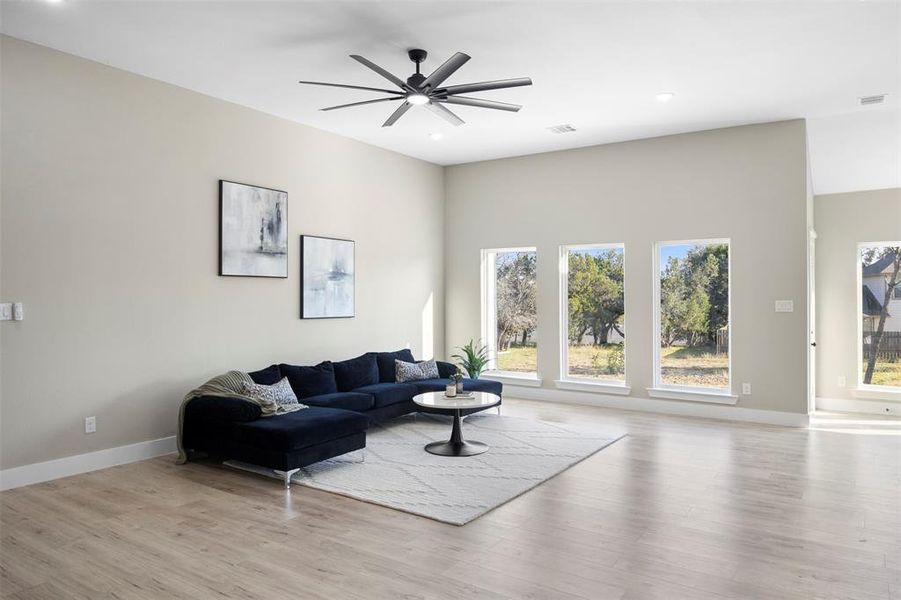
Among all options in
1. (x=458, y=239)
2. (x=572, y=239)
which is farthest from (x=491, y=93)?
(x=458, y=239)

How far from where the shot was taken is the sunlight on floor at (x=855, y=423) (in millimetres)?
6066

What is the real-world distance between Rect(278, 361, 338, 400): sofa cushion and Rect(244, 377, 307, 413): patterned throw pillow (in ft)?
1.07

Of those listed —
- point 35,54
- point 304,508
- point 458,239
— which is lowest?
point 304,508

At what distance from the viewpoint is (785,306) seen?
6.29 m

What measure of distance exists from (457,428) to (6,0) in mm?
4433

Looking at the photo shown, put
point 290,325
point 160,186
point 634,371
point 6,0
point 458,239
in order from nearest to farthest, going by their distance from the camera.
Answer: point 6,0, point 160,186, point 290,325, point 634,371, point 458,239

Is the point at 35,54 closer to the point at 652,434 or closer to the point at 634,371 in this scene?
the point at 652,434

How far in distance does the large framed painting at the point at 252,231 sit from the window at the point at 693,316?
4.45 m

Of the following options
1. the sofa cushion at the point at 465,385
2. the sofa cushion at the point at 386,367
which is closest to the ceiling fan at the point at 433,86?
the sofa cushion at the point at 465,385

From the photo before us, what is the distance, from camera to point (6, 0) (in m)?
3.68

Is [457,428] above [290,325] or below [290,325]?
below

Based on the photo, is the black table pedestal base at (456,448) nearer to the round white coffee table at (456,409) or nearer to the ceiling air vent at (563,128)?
the round white coffee table at (456,409)

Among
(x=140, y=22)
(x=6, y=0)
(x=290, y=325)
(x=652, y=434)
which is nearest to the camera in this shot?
(x=6, y=0)

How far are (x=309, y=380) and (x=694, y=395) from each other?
4.36m
